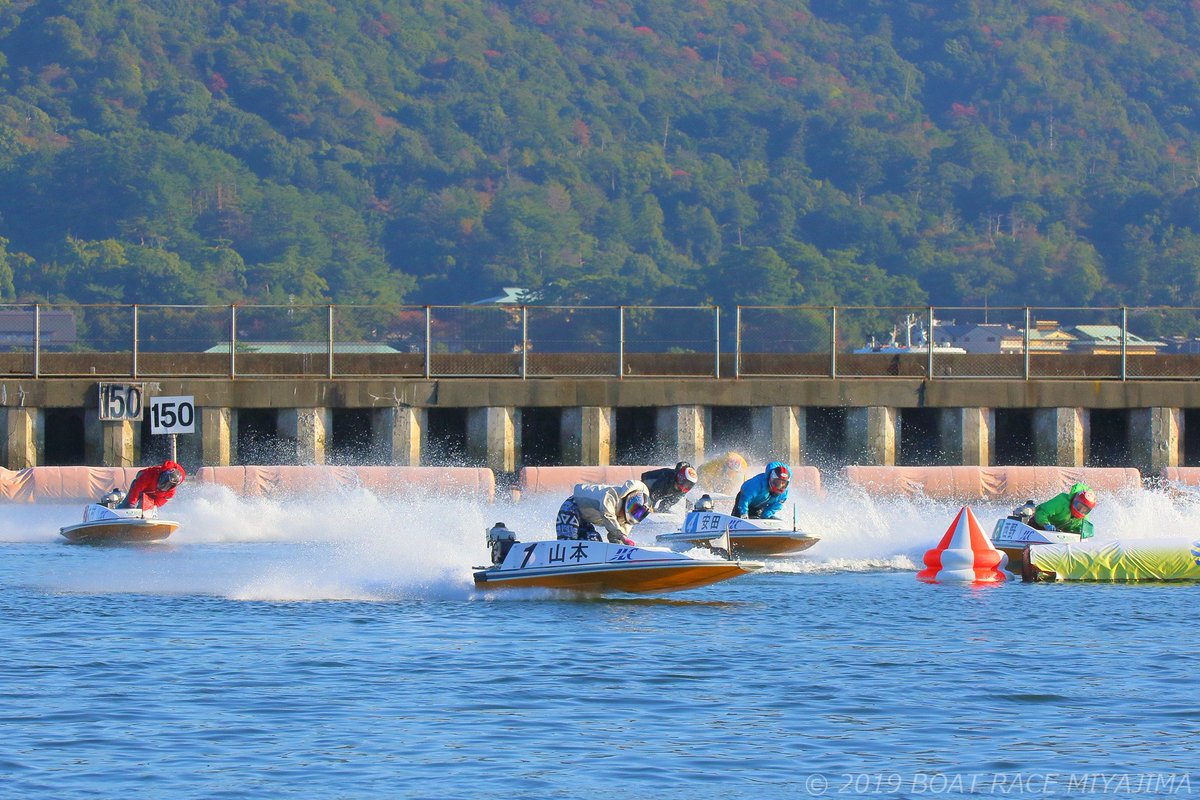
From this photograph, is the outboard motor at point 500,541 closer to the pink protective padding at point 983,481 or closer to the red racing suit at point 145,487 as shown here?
the red racing suit at point 145,487

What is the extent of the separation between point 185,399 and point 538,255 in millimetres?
114813

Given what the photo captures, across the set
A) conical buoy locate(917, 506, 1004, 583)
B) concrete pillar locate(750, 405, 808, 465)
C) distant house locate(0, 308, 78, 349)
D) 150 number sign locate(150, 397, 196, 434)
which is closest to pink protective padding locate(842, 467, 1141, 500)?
concrete pillar locate(750, 405, 808, 465)

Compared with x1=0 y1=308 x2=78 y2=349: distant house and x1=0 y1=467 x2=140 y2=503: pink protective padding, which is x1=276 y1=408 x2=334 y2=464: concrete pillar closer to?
x1=0 y1=467 x2=140 y2=503: pink protective padding

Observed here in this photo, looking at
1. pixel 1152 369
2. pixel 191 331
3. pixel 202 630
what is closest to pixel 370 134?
pixel 191 331

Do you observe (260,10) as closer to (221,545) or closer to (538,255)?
(538,255)

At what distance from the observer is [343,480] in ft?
115

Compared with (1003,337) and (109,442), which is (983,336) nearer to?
(1003,337)

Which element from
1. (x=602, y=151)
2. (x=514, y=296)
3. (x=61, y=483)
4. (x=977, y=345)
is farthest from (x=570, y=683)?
(x=602, y=151)

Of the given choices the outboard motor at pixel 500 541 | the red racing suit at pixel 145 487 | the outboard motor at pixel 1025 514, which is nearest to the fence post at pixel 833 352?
the outboard motor at pixel 1025 514

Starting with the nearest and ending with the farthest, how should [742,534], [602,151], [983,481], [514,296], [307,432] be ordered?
[742,534]
[983,481]
[307,432]
[514,296]
[602,151]

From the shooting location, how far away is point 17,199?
14375 centimetres

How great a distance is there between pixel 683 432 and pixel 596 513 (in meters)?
17.1

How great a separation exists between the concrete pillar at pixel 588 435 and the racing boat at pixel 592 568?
53.2 ft

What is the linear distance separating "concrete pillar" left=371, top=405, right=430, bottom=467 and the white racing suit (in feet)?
54.4
